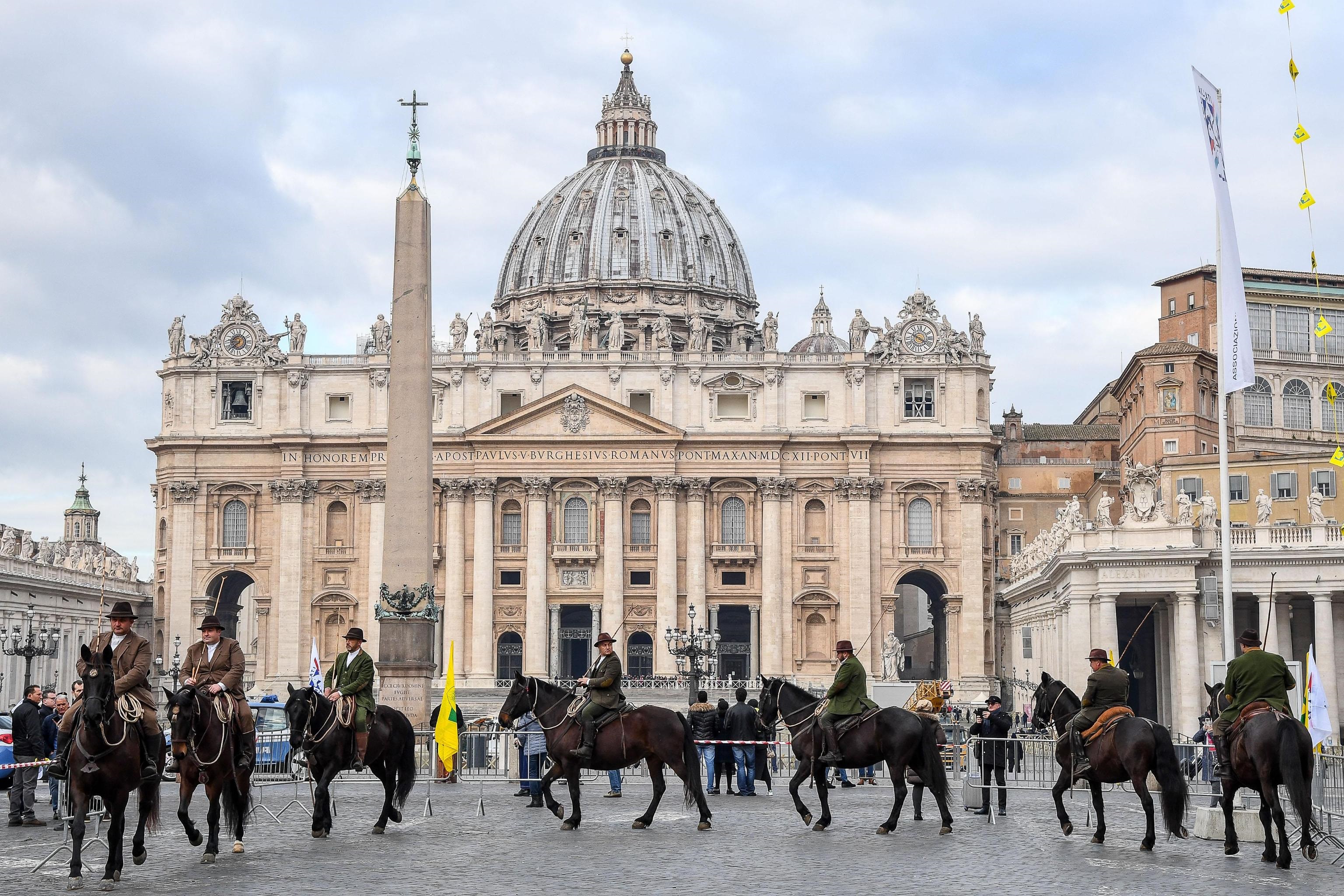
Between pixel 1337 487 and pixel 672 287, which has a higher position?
pixel 672 287

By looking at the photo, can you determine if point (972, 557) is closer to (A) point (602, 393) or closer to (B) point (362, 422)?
(A) point (602, 393)

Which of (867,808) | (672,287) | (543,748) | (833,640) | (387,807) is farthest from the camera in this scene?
(672,287)

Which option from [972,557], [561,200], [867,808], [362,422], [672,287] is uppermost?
[561,200]

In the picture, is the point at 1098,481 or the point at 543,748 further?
the point at 1098,481

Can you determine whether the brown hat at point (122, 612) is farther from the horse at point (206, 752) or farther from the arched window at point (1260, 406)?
the arched window at point (1260, 406)

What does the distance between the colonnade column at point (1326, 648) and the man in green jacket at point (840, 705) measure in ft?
102

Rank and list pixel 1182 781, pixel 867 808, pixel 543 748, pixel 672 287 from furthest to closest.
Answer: pixel 672 287 → pixel 543 748 → pixel 867 808 → pixel 1182 781

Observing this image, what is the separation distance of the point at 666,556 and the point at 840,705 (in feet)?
200

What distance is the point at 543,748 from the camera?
93.4 ft

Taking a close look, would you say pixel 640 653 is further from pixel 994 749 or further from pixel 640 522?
pixel 994 749

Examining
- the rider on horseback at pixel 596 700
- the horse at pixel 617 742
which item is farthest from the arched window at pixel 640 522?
the rider on horseback at pixel 596 700

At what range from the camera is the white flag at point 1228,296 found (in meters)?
25.9

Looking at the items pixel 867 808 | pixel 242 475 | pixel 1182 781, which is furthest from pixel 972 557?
pixel 1182 781

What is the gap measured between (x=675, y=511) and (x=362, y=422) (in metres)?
15.7
